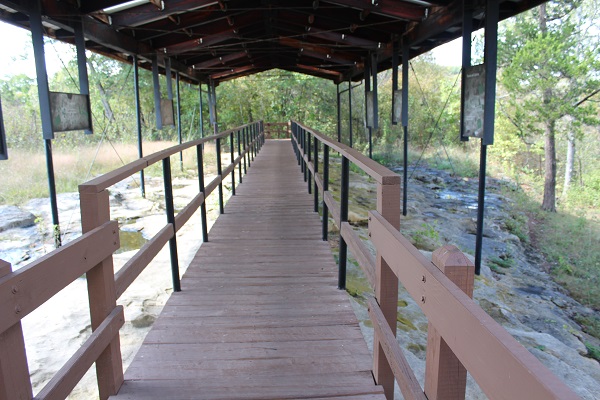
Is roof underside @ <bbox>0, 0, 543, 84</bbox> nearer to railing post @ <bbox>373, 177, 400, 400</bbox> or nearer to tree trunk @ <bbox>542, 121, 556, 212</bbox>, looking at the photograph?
railing post @ <bbox>373, 177, 400, 400</bbox>

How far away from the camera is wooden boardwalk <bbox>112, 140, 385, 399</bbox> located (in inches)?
81.9

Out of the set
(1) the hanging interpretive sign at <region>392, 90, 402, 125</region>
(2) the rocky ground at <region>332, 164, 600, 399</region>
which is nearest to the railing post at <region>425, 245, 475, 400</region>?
(2) the rocky ground at <region>332, 164, 600, 399</region>

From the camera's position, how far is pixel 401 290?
217 inches

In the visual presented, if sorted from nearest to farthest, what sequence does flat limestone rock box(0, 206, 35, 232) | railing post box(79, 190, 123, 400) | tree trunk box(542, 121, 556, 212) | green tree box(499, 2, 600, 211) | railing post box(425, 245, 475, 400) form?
1. railing post box(425, 245, 475, 400)
2. railing post box(79, 190, 123, 400)
3. flat limestone rock box(0, 206, 35, 232)
4. green tree box(499, 2, 600, 211)
5. tree trunk box(542, 121, 556, 212)

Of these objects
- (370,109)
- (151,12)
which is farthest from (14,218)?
(370,109)

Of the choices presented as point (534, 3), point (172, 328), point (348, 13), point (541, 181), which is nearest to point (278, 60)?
point (348, 13)

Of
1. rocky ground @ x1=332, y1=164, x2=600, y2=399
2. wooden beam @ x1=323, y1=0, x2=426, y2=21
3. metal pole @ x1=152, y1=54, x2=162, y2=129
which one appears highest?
wooden beam @ x1=323, y1=0, x2=426, y2=21

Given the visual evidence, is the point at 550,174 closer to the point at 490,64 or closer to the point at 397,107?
the point at 397,107

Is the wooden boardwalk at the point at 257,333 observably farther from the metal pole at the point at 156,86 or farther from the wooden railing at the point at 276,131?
the wooden railing at the point at 276,131

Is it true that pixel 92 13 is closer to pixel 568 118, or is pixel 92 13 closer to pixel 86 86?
pixel 86 86

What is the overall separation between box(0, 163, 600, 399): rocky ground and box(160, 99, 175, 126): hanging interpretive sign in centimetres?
150

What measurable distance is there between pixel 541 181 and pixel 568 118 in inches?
106

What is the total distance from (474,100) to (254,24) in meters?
5.44

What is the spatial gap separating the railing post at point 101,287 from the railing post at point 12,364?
1.81 feet
